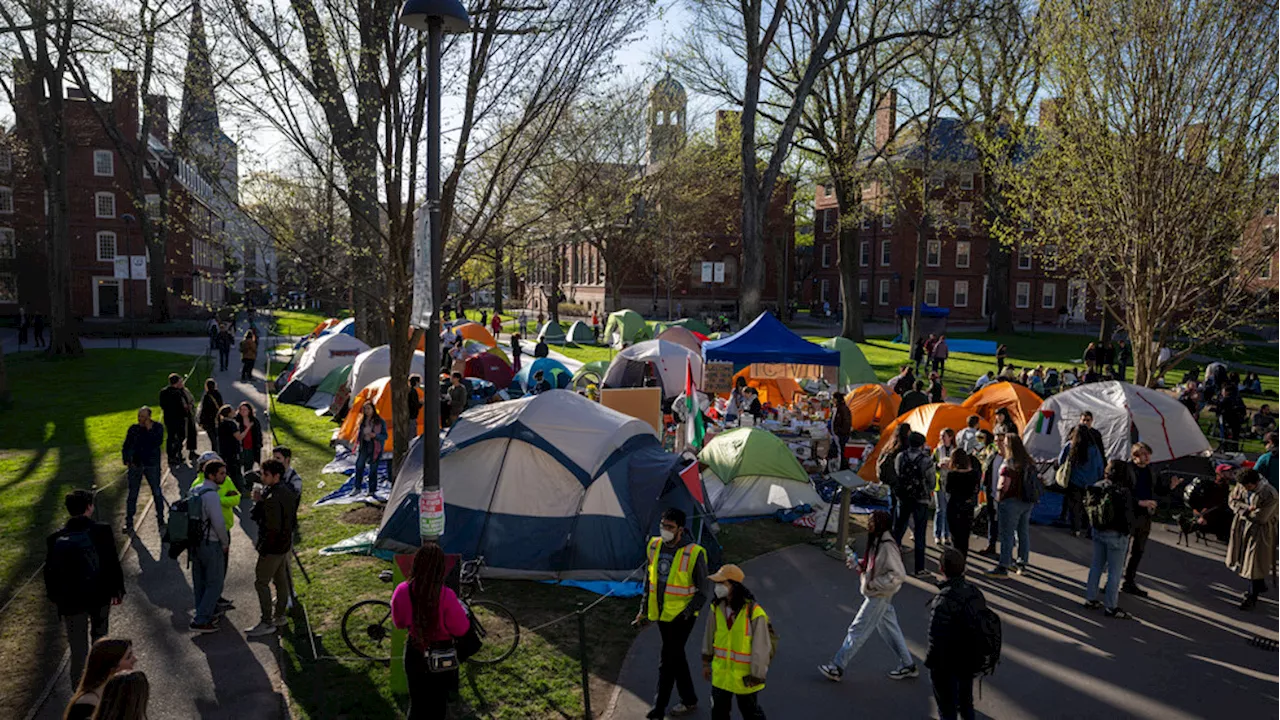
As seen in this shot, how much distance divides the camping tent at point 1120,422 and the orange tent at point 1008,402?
138 centimetres

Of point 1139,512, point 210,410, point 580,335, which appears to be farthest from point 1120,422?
point 580,335

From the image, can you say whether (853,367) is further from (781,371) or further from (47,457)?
(47,457)

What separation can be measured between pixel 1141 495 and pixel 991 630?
494 centimetres

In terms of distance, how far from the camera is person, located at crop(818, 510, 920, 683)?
275 inches

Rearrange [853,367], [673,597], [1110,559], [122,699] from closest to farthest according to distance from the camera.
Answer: [122,699], [673,597], [1110,559], [853,367]

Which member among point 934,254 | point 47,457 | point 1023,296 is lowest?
point 47,457

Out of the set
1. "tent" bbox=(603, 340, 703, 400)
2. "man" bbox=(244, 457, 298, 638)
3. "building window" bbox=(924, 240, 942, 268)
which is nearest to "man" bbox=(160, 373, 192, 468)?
"man" bbox=(244, 457, 298, 638)

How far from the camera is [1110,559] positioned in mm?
8750

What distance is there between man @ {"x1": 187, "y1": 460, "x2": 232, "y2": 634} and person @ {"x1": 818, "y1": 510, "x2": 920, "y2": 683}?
5.73m

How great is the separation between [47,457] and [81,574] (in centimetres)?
1153

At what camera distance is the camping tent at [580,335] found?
43.1 meters

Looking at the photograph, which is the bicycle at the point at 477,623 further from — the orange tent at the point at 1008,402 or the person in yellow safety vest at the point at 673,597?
the orange tent at the point at 1008,402

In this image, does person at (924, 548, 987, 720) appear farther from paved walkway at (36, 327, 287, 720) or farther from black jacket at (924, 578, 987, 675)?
paved walkway at (36, 327, 287, 720)

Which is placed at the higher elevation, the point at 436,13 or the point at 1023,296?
the point at 436,13
